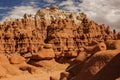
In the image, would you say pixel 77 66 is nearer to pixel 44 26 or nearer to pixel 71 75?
pixel 71 75

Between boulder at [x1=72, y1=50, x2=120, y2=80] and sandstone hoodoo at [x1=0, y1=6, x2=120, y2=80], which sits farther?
sandstone hoodoo at [x1=0, y1=6, x2=120, y2=80]

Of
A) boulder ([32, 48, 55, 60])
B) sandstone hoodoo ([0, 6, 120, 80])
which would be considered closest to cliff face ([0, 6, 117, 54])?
sandstone hoodoo ([0, 6, 120, 80])

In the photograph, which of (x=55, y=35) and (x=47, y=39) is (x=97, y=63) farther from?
(x=47, y=39)

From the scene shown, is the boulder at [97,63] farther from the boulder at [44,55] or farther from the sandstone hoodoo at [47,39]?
the boulder at [44,55]

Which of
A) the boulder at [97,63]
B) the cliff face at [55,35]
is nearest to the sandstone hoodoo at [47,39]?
the cliff face at [55,35]

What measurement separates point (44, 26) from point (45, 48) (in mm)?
46453

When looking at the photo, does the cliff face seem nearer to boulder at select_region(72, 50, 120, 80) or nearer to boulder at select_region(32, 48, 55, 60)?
boulder at select_region(32, 48, 55, 60)

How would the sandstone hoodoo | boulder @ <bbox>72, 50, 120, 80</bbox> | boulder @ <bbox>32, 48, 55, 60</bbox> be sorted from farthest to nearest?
the sandstone hoodoo
boulder @ <bbox>32, 48, 55, 60</bbox>
boulder @ <bbox>72, 50, 120, 80</bbox>

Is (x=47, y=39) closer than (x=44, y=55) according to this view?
No

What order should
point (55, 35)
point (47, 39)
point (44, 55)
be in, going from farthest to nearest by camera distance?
point (47, 39) → point (55, 35) → point (44, 55)

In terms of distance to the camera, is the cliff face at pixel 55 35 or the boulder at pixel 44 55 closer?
the boulder at pixel 44 55

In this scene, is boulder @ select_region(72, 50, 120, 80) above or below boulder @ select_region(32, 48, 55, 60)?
above

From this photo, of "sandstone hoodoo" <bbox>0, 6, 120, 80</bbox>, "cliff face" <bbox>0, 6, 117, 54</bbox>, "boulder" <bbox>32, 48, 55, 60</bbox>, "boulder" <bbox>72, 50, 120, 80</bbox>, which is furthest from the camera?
"cliff face" <bbox>0, 6, 117, 54</bbox>

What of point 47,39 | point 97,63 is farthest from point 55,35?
point 97,63
